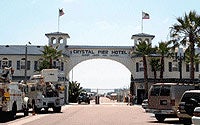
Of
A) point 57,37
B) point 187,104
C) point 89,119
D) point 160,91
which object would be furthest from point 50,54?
point 187,104

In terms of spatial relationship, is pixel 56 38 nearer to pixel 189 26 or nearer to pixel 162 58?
pixel 162 58

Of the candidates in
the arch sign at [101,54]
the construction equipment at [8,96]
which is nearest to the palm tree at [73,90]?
the arch sign at [101,54]

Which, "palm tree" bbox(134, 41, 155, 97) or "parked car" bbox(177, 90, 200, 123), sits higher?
"palm tree" bbox(134, 41, 155, 97)

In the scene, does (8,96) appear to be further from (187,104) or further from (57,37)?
(57,37)

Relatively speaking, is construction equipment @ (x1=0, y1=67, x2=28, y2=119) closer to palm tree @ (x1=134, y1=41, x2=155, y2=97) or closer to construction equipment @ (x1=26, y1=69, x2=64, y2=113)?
construction equipment @ (x1=26, y1=69, x2=64, y2=113)

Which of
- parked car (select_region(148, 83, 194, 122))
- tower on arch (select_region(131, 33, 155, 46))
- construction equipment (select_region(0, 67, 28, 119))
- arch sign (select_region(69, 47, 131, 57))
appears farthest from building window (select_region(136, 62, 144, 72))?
parked car (select_region(148, 83, 194, 122))

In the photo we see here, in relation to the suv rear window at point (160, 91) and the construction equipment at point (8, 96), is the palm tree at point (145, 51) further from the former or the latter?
the suv rear window at point (160, 91)

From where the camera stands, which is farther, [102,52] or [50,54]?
[102,52]

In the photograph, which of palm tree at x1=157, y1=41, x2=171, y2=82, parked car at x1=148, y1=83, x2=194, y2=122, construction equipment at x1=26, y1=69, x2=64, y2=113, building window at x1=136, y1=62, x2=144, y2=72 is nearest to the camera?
parked car at x1=148, y1=83, x2=194, y2=122

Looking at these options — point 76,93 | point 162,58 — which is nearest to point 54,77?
point 162,58

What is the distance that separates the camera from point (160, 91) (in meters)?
23.2

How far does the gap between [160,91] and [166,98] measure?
0.62 metres

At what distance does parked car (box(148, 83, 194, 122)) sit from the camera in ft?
73.7

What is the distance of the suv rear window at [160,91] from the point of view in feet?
74.9
